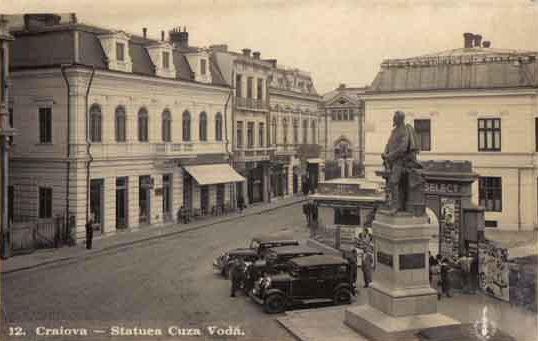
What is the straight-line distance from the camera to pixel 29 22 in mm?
24000

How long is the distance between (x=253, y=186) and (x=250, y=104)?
4349mm

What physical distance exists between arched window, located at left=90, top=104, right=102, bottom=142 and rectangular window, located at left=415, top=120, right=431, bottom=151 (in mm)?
13517

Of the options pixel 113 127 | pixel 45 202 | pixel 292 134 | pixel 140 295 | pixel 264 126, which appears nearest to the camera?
pixel 140 295

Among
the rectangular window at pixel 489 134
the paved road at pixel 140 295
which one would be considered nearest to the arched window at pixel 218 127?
the paved road at pixel 140 295

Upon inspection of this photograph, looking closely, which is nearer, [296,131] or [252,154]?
[296,131]

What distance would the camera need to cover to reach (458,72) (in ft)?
60.1

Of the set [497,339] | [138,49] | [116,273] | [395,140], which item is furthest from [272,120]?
[497,339]

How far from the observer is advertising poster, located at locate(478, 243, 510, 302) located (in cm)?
1538

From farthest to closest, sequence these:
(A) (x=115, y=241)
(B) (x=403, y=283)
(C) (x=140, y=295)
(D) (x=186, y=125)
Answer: (D) (x=186, y=125) → (A) (x=115, y=241) → (C) (x=140, y=295) → (B) (x=403, y=283)

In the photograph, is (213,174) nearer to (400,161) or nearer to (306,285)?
(306,285)

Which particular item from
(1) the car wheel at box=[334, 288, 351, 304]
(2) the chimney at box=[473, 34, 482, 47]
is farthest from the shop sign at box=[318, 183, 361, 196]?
(2) the chimney at box=[473, 34, 482, 47]

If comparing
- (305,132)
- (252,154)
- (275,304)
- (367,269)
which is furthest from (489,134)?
(252,154)

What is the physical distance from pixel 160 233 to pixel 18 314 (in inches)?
437

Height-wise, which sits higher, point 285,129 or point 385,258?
point 285,129
